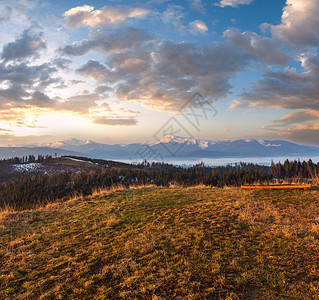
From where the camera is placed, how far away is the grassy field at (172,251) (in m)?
4.79

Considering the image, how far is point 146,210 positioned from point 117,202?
338cm

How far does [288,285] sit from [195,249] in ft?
8.88

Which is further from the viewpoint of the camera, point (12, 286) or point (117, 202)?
point (117, 202)

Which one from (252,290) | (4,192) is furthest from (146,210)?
(4,192)

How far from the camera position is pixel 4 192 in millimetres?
77562

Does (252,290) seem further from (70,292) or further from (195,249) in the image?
(70,292)

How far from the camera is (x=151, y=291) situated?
4.69 metres

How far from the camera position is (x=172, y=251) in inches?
258

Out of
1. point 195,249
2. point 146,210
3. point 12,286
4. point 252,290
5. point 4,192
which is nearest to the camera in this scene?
point 252,290

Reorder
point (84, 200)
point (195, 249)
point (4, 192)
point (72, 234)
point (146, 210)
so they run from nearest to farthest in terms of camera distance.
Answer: point (195, 249)
point (72, 234)
point (146, 210)
point (84, 200)
point (4, 192)

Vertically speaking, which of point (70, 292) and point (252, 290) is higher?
point (252, 290)

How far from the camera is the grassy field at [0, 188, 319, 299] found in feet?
15.7

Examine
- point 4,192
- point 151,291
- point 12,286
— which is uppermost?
point 151,291

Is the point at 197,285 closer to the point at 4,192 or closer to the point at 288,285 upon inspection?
the point at 288,285
